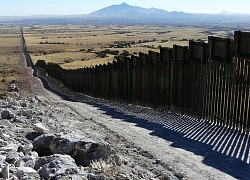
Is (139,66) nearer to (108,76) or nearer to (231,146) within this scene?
(108,76)

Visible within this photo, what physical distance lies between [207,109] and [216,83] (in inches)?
36.7

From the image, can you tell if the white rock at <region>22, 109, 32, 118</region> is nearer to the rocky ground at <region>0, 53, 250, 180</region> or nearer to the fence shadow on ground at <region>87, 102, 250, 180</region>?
the rocky ground at <region>0, 53, 250, 180</region>

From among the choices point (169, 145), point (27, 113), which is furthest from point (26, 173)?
point (27, 113)

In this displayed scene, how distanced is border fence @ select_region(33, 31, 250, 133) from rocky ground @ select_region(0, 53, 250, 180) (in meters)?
0.61

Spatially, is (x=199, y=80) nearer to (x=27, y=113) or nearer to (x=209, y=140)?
(x=209, y=140)

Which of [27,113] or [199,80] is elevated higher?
[199,80]

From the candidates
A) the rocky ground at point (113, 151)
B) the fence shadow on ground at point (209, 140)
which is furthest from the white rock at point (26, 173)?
the fence shadow on ground at point (209, 140)

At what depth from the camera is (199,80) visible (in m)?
10.4

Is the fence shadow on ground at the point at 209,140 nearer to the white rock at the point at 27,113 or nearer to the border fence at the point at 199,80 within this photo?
the border fence at the point at 199,80

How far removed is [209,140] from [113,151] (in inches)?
112

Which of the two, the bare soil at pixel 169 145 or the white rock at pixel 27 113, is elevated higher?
the white rock at pixel 27 113

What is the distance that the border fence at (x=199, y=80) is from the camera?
876 centimetres

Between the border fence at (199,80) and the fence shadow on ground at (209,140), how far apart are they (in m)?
0.41

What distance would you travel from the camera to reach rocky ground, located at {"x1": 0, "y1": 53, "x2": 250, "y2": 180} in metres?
5.06
